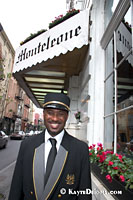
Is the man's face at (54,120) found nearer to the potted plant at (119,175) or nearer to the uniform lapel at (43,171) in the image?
the uniform lapel at (43,171)

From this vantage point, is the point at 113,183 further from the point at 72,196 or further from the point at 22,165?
the point at 22,165

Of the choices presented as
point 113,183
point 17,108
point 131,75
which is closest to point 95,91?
point 131,75

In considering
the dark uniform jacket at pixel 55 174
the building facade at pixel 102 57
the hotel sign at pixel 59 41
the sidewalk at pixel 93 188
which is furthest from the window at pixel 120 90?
the dark uniform jacket at pixel 55 174

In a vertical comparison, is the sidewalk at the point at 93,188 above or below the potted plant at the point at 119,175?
below

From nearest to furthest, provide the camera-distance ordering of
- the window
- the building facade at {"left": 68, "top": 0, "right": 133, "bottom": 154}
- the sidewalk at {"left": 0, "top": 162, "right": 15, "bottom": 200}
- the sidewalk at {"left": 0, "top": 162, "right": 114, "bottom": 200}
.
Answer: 1. the sidewalk at {"left": 0, "top": 162, "right": 114, "bottom": 200}
2. the window
3. the building facade at {"left": 68, "top": 0, "right": 133, "bottom": 154}
4. the sidewalk at {"left": 0, "top": 162, "right": 15, "bottom": 200}

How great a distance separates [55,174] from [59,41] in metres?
4.14

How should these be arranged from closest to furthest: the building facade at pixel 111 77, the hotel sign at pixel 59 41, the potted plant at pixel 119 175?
the potted plant at pixel 119 175 → the building facade at pixel 111 77 → the hotel sign at pixel 59 41

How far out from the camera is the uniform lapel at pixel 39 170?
1.16 m

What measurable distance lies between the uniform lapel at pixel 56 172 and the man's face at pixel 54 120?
0.55 feet

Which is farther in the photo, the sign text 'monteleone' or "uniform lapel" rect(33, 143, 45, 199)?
the sign text 'monteleone'

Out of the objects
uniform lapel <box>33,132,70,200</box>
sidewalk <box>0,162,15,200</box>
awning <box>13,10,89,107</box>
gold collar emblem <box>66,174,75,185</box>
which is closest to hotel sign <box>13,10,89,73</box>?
awning <box>13,10,89,107</box>

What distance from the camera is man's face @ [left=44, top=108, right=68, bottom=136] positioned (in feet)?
4.10

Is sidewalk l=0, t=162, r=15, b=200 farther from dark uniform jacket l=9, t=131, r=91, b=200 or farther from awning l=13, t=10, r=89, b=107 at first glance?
awning l=13, t=10, r=89, b=107

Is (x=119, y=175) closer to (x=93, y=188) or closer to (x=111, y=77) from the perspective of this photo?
(x=93, y=188)
